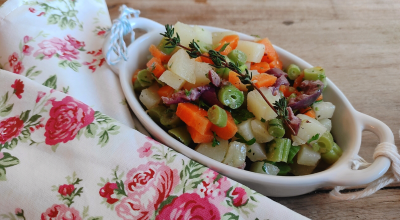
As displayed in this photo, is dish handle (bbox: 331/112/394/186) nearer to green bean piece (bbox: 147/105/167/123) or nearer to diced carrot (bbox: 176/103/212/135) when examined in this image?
diced carrot (bbox: 176/103/212/135)

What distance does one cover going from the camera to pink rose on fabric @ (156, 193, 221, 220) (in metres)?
0.76

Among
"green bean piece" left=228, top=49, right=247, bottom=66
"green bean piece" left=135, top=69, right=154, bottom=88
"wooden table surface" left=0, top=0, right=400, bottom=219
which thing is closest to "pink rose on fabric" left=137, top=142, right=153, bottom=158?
"green bean piece" left=135, top=69, right=154, bottom=88

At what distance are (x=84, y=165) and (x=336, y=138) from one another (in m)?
0.89

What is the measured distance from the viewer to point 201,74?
3.33ft

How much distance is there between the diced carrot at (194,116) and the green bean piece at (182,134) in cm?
5

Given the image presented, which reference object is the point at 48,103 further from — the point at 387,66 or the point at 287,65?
the point at 387,66

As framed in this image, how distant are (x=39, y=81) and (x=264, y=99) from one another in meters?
0.78

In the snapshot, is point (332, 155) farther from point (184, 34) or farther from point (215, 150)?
point (184, 34)

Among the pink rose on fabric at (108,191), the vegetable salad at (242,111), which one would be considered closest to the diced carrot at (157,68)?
the vegetable salad at (242,111)

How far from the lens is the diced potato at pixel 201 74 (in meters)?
1.01

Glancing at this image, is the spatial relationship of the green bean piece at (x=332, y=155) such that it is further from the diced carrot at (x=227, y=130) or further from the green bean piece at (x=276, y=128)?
the diced carrot at (x=227, y=130)

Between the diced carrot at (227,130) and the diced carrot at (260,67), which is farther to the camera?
the diced carrot at (260,67)

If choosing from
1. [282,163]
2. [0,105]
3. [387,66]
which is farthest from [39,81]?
[387,66]

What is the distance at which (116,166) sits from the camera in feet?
2.75
